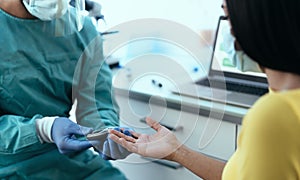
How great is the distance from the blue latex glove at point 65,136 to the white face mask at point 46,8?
329 mm

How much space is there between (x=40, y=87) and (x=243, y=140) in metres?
0.81

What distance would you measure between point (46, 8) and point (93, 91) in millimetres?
340

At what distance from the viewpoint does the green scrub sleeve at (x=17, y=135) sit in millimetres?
1217

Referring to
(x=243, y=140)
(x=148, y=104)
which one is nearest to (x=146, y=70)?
(x=148, y=104)

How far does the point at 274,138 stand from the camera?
648 mm

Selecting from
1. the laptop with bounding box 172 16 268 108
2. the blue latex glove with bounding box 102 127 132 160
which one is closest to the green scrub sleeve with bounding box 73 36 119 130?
the blue latex glove with bounding box 102 127 132 160

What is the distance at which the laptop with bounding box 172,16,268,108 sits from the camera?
4.99ft

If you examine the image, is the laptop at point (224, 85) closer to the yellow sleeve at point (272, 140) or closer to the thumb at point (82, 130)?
the thumb at point (82, 130)

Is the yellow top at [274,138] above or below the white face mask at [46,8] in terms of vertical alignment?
below

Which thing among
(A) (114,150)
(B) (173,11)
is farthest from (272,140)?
(B) (173,11)

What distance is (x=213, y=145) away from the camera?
1.64 metres

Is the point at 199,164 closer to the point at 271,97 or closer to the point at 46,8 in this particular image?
the point at 271,97

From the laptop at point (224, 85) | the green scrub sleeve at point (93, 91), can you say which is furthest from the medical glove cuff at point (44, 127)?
the laptop at point (224, 85)

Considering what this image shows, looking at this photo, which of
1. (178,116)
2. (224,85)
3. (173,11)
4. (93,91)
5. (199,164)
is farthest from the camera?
(173,11)
